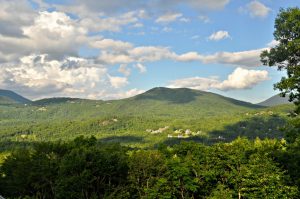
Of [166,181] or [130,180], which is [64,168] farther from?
[166,181]

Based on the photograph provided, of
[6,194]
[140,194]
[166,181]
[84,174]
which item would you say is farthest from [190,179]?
[6,194]

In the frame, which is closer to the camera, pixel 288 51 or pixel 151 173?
pixel 288 51

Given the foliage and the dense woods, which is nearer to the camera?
the foliage

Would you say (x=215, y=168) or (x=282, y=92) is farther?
(x=215, y=168)

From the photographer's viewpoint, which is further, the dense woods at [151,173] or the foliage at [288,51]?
the dense woods at [151,173]

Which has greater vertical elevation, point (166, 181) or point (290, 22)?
point (290, 22)

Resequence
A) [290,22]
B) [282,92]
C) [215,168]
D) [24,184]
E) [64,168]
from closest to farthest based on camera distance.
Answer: [282,92], [290,22], [64,168], [24,184], [215,168]

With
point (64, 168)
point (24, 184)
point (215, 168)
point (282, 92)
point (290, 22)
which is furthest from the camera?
point (215, 168)

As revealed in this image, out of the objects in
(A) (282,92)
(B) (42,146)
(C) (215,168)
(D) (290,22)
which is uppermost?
(D) (290,22)

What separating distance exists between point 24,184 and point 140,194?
58.2 ft

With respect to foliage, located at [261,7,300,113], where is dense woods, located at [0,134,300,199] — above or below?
below

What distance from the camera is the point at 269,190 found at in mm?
46375

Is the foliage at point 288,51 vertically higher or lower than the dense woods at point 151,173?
higher

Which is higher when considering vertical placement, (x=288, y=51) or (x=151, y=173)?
(x=288, y=51)
